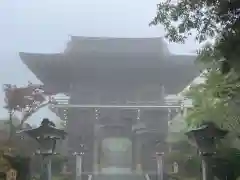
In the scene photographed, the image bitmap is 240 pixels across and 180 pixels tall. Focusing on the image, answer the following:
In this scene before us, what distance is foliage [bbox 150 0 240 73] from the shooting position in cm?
265

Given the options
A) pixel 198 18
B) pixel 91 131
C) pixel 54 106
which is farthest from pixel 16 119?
pixel 198 18

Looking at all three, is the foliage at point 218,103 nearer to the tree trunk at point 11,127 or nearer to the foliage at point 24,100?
the foliage at point 24,100

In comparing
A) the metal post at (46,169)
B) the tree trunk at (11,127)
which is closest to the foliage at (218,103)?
the metal post at (46,169)

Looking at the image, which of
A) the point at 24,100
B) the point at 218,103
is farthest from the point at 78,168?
the point at 218,103

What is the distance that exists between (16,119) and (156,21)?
2.16m

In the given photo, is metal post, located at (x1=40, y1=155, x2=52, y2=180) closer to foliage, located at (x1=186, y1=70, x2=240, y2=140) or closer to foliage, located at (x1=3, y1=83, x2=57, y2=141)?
foliage, located at (x1=3, y1=83, x2=57, y2=141)

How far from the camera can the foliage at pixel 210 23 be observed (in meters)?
2.65

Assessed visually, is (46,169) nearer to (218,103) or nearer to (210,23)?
(218,103)

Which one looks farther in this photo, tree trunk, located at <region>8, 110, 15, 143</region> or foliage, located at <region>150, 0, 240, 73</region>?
tree trunk, located at <region>8, 110, 15, 143</region>

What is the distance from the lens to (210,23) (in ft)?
9.45

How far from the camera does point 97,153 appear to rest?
179 inches

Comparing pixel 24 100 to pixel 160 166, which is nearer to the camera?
pixel 160 166

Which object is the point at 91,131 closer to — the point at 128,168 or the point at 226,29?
the point at 128,168

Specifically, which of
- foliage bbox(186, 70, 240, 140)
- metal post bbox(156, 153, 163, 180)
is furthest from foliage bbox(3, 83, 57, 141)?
foliage bbox(186, 70, 240, 140)
